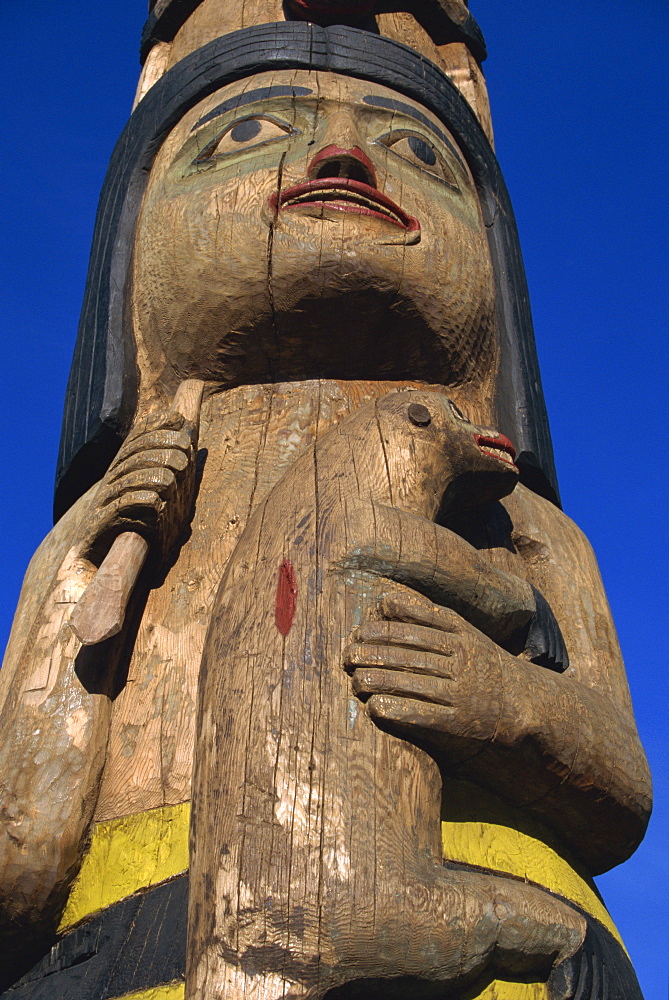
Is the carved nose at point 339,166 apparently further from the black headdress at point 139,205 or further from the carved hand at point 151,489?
the carved hand at point 151,489

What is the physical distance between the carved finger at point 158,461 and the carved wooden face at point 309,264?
79 centimetres

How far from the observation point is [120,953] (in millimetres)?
2566

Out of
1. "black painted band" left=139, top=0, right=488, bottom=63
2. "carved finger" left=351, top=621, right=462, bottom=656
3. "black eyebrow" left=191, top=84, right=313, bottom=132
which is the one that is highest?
"black painted band" left=139, top=0, right=488, bottom=63

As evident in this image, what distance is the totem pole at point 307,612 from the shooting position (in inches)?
93.9

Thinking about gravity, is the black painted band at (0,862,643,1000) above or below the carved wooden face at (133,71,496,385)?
below

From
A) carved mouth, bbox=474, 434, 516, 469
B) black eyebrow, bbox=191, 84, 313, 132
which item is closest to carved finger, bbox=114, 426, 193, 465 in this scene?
carved mouth, bbox=474, 434, 516, 469

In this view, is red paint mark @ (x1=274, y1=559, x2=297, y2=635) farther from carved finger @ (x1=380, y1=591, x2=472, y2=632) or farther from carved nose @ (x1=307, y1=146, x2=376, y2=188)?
carved nose @ (x1=307, y1=146, x2=376, y2=188)

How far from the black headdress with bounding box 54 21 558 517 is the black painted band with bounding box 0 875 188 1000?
185 cm

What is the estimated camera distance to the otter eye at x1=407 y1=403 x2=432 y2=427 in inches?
126

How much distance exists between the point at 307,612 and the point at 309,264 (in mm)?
1562

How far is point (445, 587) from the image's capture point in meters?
2.86

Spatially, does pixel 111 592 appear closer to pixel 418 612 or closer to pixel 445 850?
pixel 418 612

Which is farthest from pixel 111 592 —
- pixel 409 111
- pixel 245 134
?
pixel 409 111

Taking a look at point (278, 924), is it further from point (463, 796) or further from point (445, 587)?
point (445, 587)
